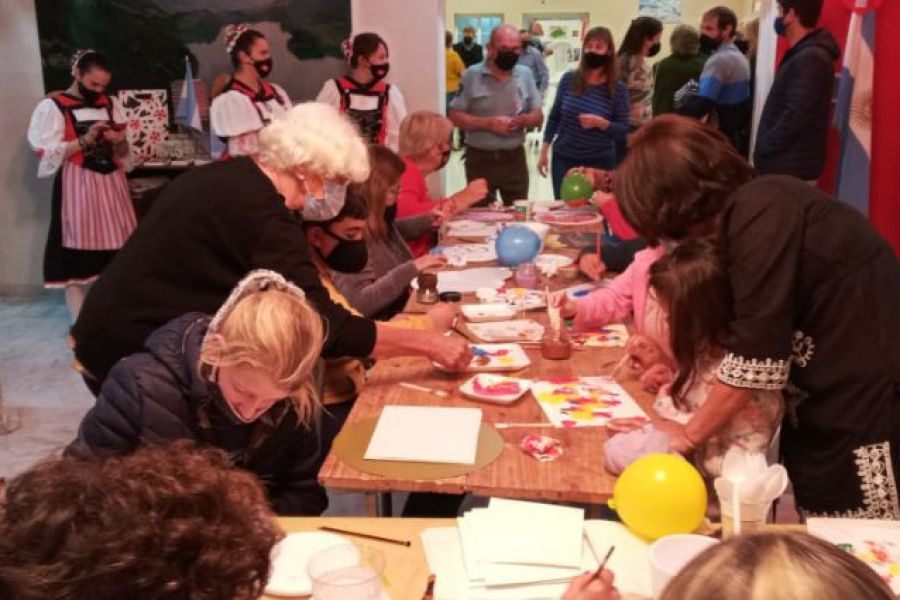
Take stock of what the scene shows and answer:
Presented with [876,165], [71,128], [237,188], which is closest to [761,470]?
[237,188]

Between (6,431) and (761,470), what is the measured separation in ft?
11.4

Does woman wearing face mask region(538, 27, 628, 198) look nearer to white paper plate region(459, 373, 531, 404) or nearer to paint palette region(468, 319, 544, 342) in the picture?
paint palette region(468, 319, 544, 342)

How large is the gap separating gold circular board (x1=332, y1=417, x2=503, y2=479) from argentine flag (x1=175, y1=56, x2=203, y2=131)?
4362 millimetres

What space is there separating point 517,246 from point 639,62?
3.26 m

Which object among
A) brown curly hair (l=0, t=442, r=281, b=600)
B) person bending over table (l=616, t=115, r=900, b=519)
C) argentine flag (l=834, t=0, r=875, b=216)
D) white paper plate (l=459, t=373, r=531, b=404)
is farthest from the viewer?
argentine flag (l=834, t=0, r=875, b=216)

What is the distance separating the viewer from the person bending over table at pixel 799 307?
1614 mm

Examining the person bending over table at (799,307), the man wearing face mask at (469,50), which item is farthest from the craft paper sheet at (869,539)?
the man wearing face mask at (469,50)

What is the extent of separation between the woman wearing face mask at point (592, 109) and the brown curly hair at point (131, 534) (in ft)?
15.3

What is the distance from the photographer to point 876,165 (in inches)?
175

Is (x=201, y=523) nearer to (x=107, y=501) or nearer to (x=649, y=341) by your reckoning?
(x=107, y=501)

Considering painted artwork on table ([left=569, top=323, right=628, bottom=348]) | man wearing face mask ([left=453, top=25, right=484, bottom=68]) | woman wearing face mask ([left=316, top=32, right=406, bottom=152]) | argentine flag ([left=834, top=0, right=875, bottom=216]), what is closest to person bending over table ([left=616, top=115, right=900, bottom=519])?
painted artwork on table ([left=569, top=323, right=628, bottom=348])

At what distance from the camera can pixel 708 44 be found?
6.25m

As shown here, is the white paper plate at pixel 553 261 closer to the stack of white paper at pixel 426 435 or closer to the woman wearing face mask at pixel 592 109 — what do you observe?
the stack of white paper at pixel 426 435

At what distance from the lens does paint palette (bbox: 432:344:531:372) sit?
7.93 ft
